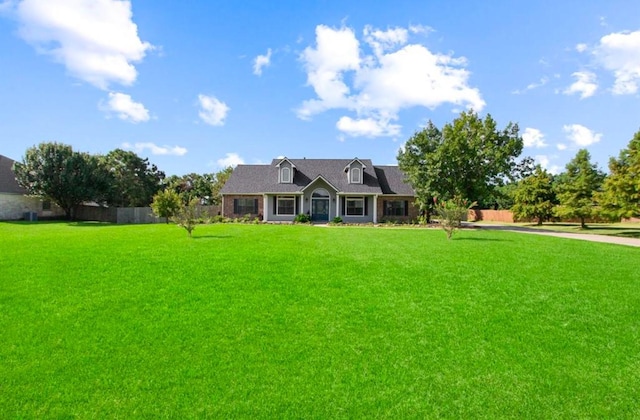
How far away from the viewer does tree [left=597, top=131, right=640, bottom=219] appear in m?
22.8

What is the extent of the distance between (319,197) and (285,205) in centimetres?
296

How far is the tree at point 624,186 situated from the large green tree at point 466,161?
684 centimetres

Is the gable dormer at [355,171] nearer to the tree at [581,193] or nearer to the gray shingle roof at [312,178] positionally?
the gray shingle roof at [312,178]

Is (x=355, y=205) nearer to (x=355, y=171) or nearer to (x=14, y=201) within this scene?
(x=355, y=171)

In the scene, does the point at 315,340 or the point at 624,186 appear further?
the point at 624,186

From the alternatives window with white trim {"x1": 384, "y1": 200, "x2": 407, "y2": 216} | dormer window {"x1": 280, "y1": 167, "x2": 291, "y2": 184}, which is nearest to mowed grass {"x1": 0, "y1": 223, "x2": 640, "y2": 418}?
window with white trim {"x1": 384, "y1": 200, "x2": 407, "y2": 216}

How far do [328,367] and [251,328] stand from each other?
1.59 metres

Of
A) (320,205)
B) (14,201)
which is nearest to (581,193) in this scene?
(320,205)

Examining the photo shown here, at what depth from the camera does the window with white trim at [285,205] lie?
3197 centimetres

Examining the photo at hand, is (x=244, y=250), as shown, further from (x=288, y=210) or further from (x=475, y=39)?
(x=288, y=210)

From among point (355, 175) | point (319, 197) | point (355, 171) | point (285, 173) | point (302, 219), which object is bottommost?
point (302, 219)

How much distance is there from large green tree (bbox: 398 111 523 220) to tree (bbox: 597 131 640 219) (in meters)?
6.84

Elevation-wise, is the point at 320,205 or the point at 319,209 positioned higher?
the point at 320,205

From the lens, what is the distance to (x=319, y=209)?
32.2 metres
